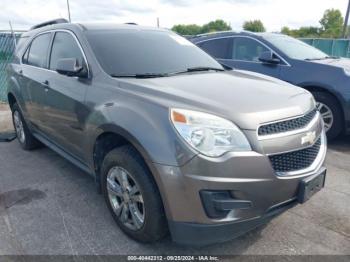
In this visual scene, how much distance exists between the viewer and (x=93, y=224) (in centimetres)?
286

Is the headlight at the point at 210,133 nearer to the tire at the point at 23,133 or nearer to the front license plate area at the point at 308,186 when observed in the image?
the front license plate area at the point at 308,186

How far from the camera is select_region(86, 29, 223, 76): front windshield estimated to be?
116 inches

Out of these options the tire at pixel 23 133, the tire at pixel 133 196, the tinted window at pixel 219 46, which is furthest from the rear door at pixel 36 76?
the tinted window at pixel 219 46

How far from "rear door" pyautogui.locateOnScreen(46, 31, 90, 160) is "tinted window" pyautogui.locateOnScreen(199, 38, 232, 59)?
3377 millimetres


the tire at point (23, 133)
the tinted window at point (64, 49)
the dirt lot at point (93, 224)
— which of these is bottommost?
the dirt lot at point (93, 224)

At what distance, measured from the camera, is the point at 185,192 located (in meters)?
2.04

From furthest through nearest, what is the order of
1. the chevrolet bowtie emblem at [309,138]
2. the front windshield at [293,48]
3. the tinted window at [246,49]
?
the tinted window at [246,49] → the front windshield at [293,48] → the chevrolet bowtie emblem at [309,138]

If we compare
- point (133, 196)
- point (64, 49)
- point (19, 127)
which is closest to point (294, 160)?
point (133, 196)

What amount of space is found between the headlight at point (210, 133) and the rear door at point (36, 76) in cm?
223

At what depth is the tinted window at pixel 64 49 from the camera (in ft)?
10.4

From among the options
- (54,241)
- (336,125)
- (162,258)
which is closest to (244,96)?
(162,258)

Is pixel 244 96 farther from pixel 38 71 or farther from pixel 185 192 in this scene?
pixel 38 71

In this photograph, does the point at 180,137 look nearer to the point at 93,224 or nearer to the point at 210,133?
the point at 210,133

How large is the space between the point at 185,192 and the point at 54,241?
1.30 meters
